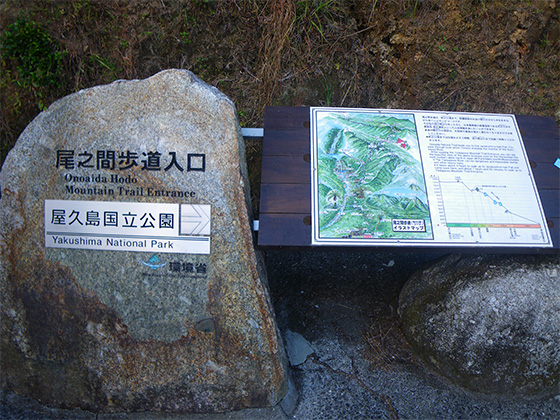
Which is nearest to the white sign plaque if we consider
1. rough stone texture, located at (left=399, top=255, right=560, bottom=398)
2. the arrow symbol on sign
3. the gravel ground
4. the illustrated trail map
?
the arrow symbol on sign

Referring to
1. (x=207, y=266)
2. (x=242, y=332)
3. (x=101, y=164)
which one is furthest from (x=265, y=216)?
(x=101, y=164)

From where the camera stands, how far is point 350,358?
2775mm

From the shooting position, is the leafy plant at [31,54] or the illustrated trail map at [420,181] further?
the leafy plant at [31,54]

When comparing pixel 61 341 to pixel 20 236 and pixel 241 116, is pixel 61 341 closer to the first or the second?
pixel 20 236

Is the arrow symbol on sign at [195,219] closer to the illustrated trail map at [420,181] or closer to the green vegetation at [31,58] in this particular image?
the illustrated trail map at [420,181]

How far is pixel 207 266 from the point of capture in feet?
7.78

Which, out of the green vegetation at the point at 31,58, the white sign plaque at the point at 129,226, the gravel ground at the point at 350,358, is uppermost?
the green vegetation at the point at 31,58

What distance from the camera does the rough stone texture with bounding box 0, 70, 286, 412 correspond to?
236 cm

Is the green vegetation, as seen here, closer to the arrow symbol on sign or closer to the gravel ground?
the arrow symbol on sign

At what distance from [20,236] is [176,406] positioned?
1430 millimetres

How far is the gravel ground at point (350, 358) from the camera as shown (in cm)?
246

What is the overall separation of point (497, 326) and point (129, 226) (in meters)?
2.31

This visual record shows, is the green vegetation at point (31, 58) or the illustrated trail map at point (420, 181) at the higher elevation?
the green vegetation at point (31, 58)

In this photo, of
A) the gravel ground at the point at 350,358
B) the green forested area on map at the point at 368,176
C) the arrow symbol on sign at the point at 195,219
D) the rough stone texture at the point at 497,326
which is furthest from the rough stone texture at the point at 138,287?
the rough stone texture at the point at 497,326
